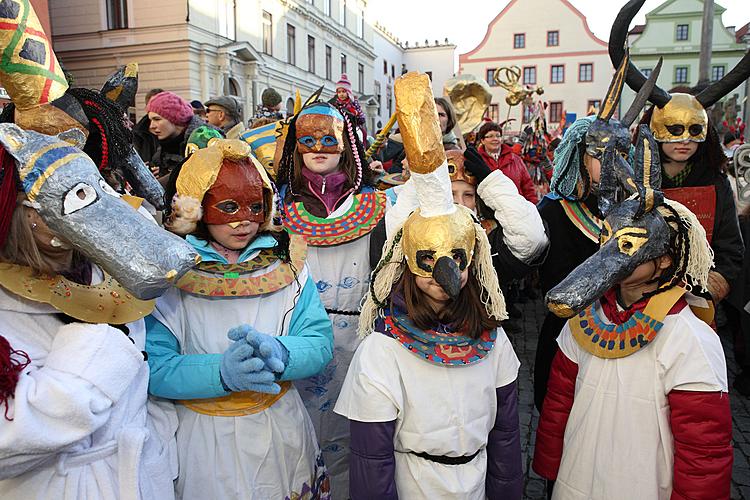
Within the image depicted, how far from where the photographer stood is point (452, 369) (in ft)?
6.57

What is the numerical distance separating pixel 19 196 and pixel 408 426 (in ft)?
4.65

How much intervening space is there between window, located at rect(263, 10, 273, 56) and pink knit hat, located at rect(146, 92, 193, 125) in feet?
72.1

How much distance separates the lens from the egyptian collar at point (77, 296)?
1411mm

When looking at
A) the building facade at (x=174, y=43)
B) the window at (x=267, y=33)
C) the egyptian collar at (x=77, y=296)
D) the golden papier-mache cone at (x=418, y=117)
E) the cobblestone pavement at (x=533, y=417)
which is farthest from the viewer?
the window at (x=267, y=33)

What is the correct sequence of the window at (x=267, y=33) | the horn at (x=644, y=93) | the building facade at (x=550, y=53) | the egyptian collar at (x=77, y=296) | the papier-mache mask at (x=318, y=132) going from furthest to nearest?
the building facade at (x=550, y=53), the window at (x=267, y=33), the papier-mache mask at (x=318, y=132), the horn at (x=644, y=93), the egyptian collar at (x=77, y=296)

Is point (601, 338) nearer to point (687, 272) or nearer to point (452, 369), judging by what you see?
point (687, 272)

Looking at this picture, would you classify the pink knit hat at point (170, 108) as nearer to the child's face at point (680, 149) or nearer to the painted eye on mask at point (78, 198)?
the painted eye on mask at point (78, 198)

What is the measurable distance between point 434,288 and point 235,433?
2.89 ft

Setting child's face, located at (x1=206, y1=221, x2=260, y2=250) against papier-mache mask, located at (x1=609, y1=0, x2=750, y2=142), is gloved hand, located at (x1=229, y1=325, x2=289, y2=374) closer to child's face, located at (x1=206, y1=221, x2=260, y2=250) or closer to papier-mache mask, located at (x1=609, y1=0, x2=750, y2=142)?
child's face, located at (x1=206, y1=221, x2=260, y2=250)

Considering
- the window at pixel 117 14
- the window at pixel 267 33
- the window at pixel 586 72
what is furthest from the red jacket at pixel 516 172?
the window at pixel 586 72

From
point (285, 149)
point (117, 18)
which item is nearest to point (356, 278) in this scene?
point (285, 149)

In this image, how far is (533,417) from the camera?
13.5ft

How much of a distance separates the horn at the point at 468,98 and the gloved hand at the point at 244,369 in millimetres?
4291

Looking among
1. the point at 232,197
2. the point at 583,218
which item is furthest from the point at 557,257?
the point at 232,197
